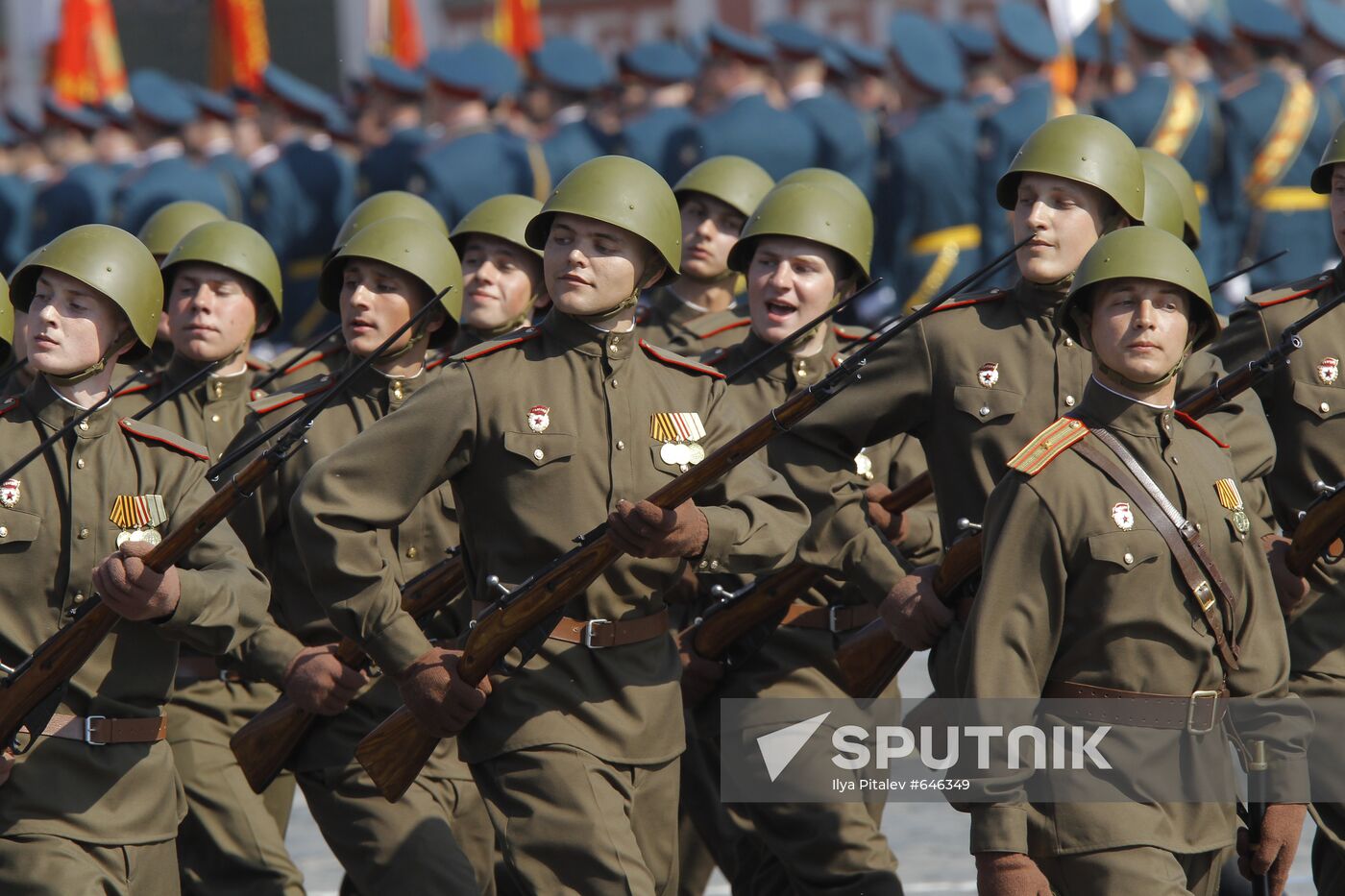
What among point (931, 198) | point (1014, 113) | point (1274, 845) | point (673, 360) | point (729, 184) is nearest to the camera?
point (1274, 845)

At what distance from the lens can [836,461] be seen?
23.1 feet

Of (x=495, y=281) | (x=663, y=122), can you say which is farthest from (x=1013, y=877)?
(x=663, y=122)

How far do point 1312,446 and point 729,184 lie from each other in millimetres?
2874

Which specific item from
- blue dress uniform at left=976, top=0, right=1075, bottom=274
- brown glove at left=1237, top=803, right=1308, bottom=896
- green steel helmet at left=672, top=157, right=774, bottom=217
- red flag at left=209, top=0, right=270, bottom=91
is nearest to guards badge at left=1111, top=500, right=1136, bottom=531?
brown glove at left=1237, top=803, right=1308, bottom=896

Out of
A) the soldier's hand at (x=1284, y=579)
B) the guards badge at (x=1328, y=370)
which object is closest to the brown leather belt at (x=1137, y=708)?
the soldier's hand at (x=1284, y=579)

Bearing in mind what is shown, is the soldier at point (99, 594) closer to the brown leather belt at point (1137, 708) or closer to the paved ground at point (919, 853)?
the brown leather belt at point (1137, 708)

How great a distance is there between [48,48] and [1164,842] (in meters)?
22.5

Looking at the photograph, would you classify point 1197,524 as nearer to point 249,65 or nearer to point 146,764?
point 146,764

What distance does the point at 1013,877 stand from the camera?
5562 millimetres

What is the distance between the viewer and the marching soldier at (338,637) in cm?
718

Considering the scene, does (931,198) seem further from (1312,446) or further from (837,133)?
(1312,446)

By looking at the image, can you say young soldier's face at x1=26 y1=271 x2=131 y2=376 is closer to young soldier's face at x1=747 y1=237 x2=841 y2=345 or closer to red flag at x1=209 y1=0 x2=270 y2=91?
young soldier's face at x1=747 y1=237 x2=841 y2=345

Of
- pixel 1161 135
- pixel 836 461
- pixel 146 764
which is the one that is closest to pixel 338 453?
pixel 146 764

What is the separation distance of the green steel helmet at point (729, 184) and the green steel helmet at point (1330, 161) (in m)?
2.43
